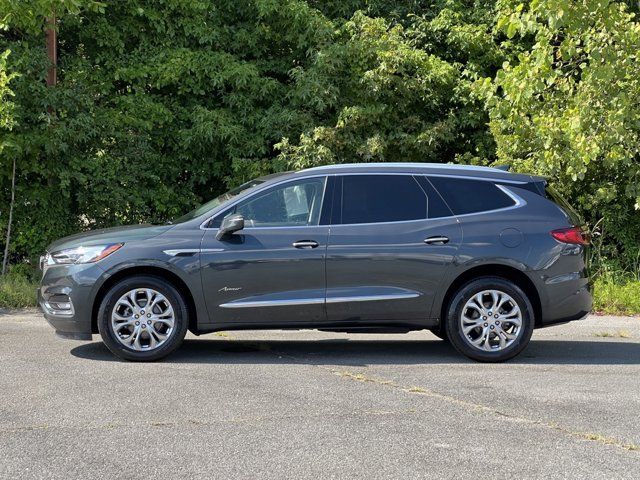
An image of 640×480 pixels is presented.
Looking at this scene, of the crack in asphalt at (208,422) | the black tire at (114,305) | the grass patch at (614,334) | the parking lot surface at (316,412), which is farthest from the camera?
the grass patch at (614,334)

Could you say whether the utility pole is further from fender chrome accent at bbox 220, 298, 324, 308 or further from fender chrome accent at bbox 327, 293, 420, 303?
fender chrome accent at bbox 327, 293, 420, 303

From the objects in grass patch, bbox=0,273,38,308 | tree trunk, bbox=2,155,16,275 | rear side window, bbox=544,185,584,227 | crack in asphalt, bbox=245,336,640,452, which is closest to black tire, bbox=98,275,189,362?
crack in asphalt, bbox=245,336,640,452

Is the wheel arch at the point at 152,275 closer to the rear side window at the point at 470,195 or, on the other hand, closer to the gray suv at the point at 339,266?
the gray suv at the point at 339,266

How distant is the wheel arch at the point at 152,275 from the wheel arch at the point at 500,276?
2.22 m

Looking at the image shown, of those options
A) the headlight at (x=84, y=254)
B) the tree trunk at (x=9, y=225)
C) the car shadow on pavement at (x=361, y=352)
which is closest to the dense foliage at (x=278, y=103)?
the tree trunk at (x=9, y=225)

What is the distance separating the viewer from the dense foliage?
13.9m

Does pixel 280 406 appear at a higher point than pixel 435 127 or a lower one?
lower

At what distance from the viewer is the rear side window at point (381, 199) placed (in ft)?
28.7

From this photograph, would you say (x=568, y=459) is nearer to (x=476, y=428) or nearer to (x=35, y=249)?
(x=476, y=428)

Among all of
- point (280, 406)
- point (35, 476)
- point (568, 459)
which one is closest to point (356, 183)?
point (280, 406)

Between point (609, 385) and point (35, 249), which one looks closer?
point (609, 385)

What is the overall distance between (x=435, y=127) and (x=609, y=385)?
27.0 feet

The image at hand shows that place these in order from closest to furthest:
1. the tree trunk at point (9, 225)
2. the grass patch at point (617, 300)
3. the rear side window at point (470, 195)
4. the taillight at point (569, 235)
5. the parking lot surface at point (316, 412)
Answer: the parking lot surface at point (316, 412), the taillight at point (569, 235), the rear side window at point (470, 195), the grass patch at point (617, 300), the tree trunk at point (9, 225)

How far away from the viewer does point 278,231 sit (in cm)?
860
